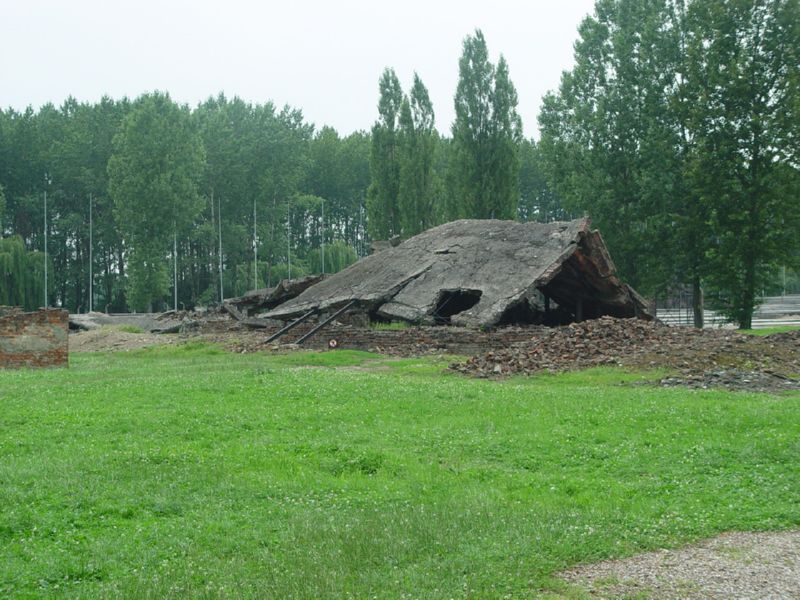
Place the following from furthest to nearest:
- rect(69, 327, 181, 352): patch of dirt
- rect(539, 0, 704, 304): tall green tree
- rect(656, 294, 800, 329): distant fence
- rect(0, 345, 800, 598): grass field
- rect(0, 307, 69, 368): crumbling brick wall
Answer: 1. rect(656, 294, 800, 329): distant fence
2. rect(539, 0, 704, 304): tall green tree
3. rect(69, 327, 181, 352): patch of dirt
4. rect(0, 307, 69, 368): crumbling brick wall
5. rect(0, 345, 800, 598): grass field

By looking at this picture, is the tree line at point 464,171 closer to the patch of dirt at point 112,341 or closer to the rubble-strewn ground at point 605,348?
the rubble-strewn ground at point 605,348

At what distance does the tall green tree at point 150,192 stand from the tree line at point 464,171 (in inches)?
5.6

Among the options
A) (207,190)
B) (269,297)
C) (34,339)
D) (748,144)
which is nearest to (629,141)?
(748,144)

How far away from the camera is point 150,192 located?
58844mm

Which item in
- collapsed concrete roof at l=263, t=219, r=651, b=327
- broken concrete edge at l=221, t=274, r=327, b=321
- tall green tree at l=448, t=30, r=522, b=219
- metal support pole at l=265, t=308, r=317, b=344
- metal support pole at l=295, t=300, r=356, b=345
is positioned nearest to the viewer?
metal support pole at l=295, t=300, r=356, b=345

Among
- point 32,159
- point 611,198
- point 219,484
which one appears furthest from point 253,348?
point 32,159

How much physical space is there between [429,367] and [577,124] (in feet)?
83.2

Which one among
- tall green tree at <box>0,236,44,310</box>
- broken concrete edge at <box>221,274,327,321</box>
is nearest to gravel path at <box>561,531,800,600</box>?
broken concrete edge at <box>221,274,327,321</box>

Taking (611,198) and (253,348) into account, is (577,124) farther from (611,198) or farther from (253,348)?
(253,348)

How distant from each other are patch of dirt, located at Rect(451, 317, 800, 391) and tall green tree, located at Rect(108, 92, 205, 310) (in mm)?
42906

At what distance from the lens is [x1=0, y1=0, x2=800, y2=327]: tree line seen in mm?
30250

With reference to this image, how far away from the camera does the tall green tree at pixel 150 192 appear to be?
189ft

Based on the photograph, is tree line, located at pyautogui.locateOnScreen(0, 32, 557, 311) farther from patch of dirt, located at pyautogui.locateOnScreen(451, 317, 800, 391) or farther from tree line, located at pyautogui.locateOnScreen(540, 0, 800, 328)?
patch of dirt, located at pyautogui.locateOnScreen(451, 317, 800, 391)

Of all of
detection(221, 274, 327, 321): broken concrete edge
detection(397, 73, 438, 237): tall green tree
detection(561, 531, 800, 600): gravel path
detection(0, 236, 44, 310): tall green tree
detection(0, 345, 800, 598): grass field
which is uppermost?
detection(397, 73, 438, 237): tall green tree
